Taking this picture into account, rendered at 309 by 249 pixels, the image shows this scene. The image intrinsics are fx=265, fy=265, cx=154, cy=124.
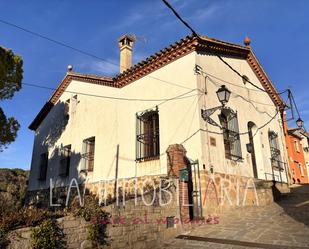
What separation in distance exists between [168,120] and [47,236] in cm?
615

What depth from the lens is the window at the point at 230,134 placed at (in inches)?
392

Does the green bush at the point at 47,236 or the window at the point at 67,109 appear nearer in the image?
the green bush at the point at 47,236

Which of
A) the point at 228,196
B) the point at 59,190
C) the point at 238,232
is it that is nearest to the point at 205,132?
the point at 228,196

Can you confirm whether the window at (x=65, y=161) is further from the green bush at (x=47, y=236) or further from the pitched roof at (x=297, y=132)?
the pitched roof at (x=297, y=132)

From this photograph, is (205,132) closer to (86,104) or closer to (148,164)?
(148,164)

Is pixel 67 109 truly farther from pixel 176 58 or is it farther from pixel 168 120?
pixel 176 58

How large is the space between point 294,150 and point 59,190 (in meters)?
20.2

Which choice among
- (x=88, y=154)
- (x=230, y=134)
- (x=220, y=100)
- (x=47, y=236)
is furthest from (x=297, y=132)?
(x=47, y=236)

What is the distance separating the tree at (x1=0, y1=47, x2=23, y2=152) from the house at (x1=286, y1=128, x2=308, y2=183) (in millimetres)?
20413

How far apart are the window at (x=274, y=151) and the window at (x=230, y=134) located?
129 inches

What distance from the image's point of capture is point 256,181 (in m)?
10.5

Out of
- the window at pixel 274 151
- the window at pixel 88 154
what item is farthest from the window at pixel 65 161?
the window at pixel 274 151

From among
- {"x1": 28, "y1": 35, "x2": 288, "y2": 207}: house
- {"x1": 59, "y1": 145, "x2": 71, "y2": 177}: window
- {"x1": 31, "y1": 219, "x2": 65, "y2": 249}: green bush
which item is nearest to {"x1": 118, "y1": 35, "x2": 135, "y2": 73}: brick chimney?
{"x1": 28, "y1": 35, "x2": 288, "y2": 207}: house

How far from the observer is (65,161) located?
47.4 feet
